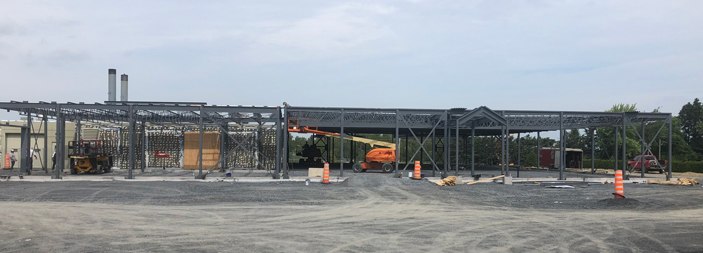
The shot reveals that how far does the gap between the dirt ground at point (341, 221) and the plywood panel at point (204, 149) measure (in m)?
17.4

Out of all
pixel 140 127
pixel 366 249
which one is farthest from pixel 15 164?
pixel 366 249

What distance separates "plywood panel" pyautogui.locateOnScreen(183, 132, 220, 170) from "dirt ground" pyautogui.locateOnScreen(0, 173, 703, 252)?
57.1 feet

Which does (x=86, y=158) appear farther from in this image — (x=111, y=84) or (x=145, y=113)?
(x=111, y=84)

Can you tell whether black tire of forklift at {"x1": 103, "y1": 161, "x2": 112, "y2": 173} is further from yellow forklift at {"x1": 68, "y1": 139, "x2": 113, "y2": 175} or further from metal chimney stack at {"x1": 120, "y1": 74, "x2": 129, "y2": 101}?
metal chimney stack at {"x1": 120, "y1": 74, "x2": 129, "y2": 101}

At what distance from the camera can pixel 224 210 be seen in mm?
14922

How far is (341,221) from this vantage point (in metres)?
12.7

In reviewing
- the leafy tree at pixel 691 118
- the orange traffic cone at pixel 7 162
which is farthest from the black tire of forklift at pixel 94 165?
the leafy tree at pixel 691 118

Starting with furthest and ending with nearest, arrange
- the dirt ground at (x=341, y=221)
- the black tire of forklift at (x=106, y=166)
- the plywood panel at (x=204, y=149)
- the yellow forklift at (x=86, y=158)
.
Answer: the plywood panel at (x=204, y=149) → the black tire of forklift at (x=106, y=166) → the yellow forklift at (x=86, y=158) → the dirt ground at (x=341, y=221)

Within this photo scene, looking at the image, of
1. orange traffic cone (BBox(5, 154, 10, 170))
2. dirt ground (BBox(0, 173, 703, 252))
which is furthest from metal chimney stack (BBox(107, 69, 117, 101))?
dirt ground (BBox(0, 173, 703, 252))

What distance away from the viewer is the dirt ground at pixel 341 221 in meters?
9.72

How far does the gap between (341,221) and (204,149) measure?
2795 cm

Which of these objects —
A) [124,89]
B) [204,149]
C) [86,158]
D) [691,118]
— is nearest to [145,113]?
[86,158]

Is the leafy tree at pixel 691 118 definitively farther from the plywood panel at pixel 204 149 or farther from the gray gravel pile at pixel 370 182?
the plywood panel at pixel 204 149

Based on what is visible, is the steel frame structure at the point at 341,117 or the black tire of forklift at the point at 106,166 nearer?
the steel frame structure at the point at 341,117
